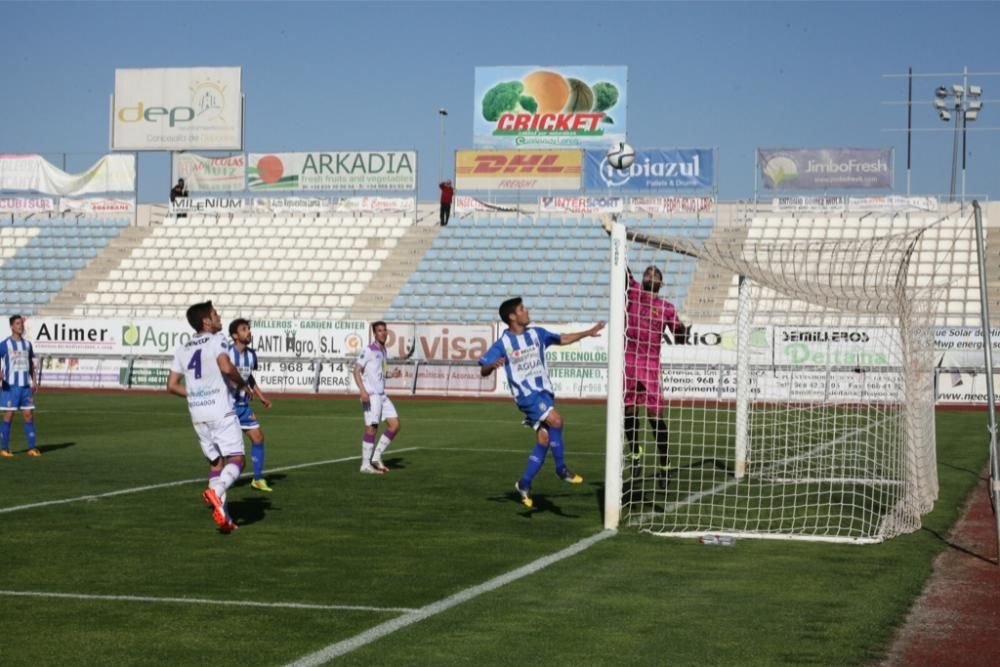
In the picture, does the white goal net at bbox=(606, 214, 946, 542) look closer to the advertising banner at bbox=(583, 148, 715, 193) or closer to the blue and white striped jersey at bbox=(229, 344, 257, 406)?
the blue and white striped jersey at bbox=(229, 344, 257, 406)

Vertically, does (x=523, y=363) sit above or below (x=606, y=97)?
below

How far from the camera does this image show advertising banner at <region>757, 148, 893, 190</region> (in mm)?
53594

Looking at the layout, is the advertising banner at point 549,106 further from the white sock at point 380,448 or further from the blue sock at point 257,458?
the blue sock at point 257,458

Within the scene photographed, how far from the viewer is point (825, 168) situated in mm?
53625

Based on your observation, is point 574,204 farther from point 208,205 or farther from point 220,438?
point 220,438

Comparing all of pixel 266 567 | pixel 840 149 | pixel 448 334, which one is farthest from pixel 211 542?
pixel 840 149

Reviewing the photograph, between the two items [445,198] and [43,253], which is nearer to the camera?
[445,198]

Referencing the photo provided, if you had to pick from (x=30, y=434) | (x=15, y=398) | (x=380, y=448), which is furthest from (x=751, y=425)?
(x=15, y=398)

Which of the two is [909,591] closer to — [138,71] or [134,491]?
[134,491]

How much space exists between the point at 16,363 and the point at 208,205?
118 ft

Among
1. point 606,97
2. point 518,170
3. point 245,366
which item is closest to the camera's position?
point 245,366

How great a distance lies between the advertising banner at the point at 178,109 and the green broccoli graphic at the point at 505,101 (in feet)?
31.4

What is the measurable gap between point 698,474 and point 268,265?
114 feet

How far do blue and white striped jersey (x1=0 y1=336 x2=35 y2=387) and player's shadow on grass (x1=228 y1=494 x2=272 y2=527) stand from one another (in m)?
7.28
